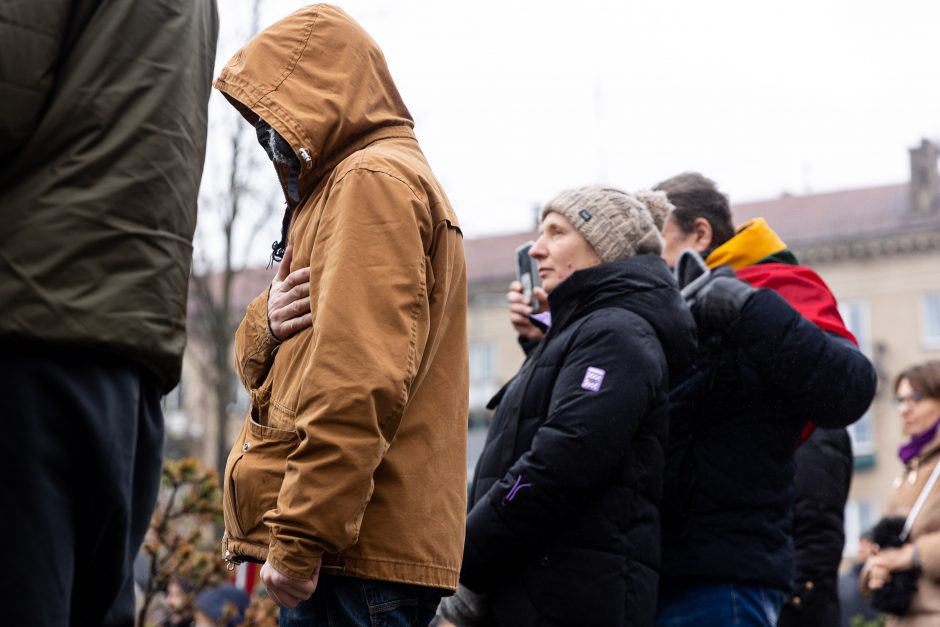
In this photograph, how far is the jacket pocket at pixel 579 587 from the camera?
3889 millimetres

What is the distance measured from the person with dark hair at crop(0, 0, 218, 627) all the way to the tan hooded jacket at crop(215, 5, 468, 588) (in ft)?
2.25

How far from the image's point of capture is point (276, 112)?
3168 millimetres

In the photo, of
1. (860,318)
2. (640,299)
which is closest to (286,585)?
(640,299)

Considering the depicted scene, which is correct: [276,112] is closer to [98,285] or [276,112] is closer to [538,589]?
[98,285]

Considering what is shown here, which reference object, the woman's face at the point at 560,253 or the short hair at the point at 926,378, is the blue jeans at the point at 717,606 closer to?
the woman's face at the point at 560,253

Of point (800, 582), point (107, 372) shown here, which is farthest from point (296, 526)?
point (800, 582)

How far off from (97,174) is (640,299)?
250 centimetres

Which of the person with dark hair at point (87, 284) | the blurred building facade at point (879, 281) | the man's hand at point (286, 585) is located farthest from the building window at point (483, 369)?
the person with dark hair at point (87, 284)

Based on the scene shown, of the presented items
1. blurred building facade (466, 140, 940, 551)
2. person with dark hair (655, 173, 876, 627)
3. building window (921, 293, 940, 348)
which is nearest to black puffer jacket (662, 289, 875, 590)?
person with dark hair (655, 173, 876, 627)

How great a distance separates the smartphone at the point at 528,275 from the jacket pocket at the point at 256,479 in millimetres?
1986

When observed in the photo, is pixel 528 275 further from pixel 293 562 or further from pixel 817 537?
pixel 293 562

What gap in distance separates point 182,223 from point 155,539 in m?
4.24

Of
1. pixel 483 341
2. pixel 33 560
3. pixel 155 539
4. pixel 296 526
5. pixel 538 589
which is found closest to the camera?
pixel 33 560

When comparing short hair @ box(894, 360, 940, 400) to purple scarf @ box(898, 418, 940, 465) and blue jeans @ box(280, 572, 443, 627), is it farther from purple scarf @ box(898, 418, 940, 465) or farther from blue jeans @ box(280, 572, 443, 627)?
blue jeans @ box(280, 572, 443, 627)
